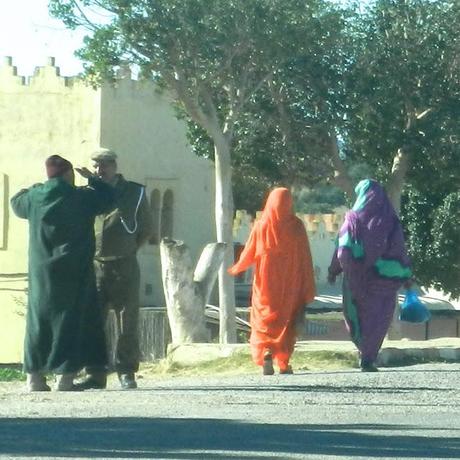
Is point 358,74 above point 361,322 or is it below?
above

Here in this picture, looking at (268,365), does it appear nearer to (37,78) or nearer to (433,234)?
(433,234)

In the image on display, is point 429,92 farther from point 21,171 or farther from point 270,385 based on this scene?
point 270,385

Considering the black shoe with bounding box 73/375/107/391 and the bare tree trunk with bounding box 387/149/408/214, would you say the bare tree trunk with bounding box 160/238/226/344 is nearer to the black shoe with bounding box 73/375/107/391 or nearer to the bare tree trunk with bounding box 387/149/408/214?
the black shoe with bounding box 73/375/107/391

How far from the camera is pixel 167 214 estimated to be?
41.5 m

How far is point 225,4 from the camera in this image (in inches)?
984

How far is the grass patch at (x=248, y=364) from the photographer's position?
1487cm

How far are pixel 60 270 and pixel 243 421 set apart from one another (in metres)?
2.71

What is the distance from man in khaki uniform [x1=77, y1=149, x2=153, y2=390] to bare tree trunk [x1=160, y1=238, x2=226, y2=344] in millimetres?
5370

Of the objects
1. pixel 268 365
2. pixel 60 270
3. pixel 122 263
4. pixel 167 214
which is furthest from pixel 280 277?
pixel 167 214

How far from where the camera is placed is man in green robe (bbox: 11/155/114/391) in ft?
37.0

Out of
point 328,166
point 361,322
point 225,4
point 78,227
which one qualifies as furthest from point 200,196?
point 78,227

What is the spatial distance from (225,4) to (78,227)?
46.3 ft

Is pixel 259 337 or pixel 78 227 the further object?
pixel 259 337

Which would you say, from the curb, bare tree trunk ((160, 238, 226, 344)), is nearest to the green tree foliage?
bare tree trunk ((160, 238, 226, 344))
